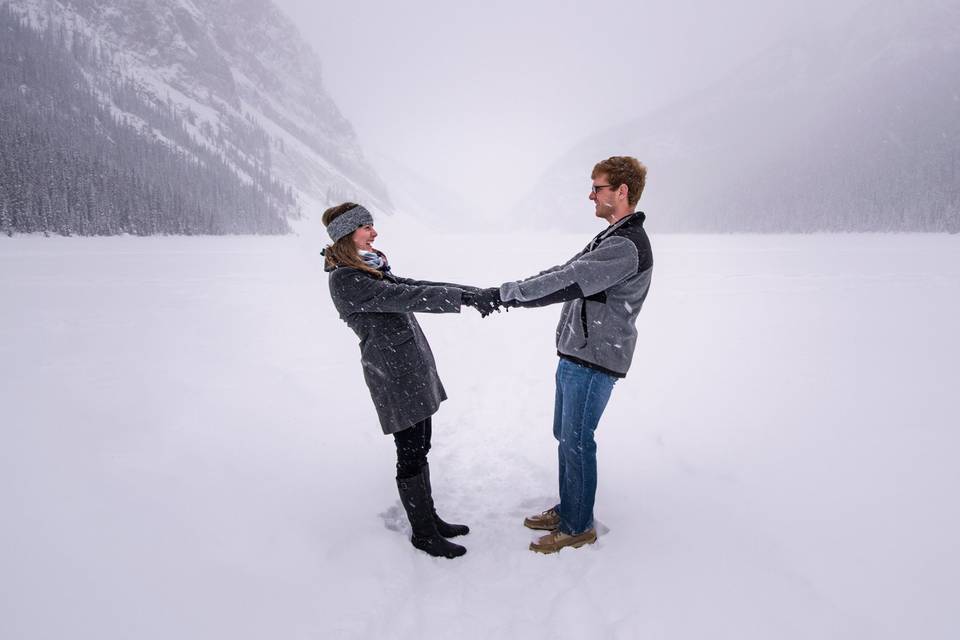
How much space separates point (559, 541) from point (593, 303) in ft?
6.46

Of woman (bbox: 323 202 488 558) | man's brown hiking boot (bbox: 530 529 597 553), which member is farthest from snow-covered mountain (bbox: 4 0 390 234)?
man's brown hiking boot (bbox: 530 529 597 553)

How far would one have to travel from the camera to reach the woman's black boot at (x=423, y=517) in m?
3.75

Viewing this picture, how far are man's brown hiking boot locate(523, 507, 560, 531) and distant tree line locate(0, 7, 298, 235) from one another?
7194cm

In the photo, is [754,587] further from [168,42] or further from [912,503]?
[168,42]

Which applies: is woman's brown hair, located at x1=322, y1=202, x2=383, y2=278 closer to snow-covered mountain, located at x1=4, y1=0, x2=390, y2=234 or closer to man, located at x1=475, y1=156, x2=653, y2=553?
man, located at x1=475, y1=156, x2=653, y2=553

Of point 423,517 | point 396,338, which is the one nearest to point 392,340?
point 396,338

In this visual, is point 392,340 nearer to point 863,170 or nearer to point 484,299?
point 484,299

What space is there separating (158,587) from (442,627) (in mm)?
1980

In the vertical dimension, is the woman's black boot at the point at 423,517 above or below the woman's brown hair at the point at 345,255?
below

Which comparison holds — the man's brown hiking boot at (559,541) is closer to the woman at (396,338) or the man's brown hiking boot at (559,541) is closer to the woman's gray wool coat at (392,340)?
the woman at (396,338)

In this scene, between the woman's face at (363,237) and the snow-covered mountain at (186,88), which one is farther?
the snow-covered mountain at (186,88)

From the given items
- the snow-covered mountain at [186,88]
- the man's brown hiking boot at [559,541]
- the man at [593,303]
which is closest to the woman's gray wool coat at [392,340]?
the man at [593,303]

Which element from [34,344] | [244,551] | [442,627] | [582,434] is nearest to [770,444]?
[582,434]

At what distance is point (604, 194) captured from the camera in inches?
133
